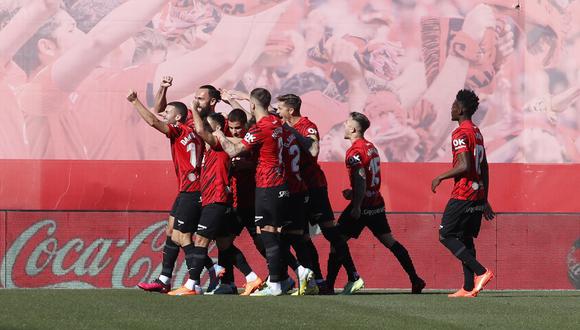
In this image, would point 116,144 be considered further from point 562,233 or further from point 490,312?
point 490,312

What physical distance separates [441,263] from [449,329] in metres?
9.45

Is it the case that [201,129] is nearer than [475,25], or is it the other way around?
[201,129]

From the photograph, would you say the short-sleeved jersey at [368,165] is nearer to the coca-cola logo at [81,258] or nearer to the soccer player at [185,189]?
the soccer player at [185,189]

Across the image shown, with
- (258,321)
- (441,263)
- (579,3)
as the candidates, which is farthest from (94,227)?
(258,321)

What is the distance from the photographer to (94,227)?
18.7 meters

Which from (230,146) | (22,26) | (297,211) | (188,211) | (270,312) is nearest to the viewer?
(270,312)

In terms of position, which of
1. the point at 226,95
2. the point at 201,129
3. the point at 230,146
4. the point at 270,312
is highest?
the point at 226,95

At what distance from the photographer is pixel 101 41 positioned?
1984 centimetres

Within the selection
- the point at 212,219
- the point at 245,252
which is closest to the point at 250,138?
the point at 212,219

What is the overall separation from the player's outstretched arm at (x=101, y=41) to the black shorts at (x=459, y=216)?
310 inches

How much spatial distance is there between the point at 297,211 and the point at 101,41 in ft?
23.3

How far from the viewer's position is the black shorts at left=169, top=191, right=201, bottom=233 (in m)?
13.6

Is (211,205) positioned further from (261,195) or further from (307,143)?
(307,143)

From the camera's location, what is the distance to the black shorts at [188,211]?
13555mm
